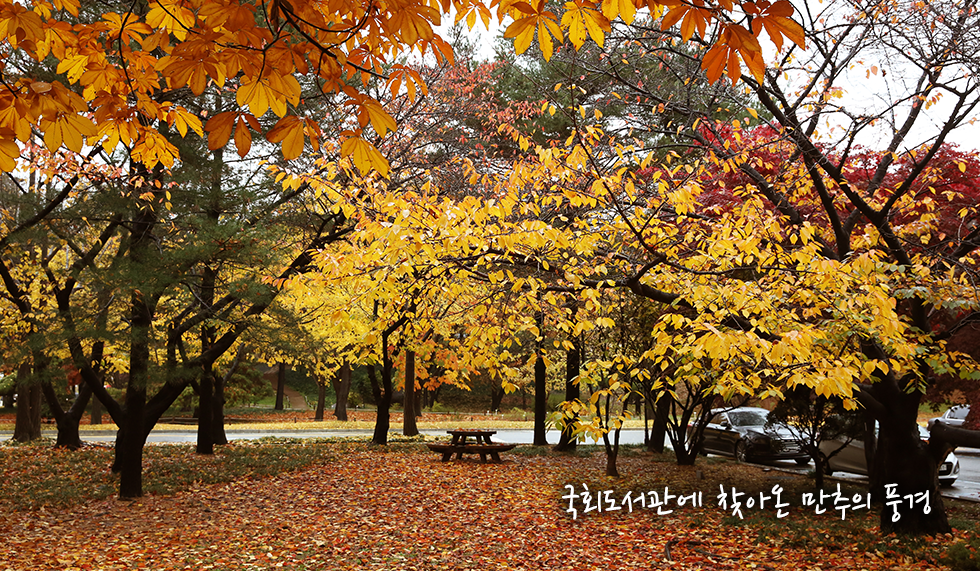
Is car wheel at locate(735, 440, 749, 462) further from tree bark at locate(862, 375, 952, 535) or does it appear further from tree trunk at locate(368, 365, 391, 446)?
tree trunk at locate(368, 365, 391, 446)

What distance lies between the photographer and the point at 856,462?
1089 centimetres

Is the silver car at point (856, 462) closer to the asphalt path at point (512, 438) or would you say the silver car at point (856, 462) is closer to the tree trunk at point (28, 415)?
the asphalt path at point (512, 438)

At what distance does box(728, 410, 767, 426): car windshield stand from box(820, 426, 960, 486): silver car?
2.21m

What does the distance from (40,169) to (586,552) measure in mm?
8683

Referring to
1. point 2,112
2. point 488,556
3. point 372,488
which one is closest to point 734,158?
point 488,556

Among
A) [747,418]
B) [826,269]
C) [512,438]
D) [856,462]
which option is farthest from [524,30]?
[512,438]

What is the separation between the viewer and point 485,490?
9.12m

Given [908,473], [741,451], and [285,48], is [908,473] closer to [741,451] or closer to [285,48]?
[285,48]

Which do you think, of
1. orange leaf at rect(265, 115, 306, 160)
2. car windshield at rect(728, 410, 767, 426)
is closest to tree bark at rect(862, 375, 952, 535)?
orange leaf at rect(265, 115, 306, 160)

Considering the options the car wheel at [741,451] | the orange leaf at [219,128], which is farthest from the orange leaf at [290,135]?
the car wheel at [741,451]

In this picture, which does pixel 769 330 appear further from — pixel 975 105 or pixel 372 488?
pixel 372 488

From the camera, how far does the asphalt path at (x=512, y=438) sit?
10.7 m

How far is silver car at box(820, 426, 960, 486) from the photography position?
34.2ft

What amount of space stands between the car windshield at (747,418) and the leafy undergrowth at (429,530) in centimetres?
354
